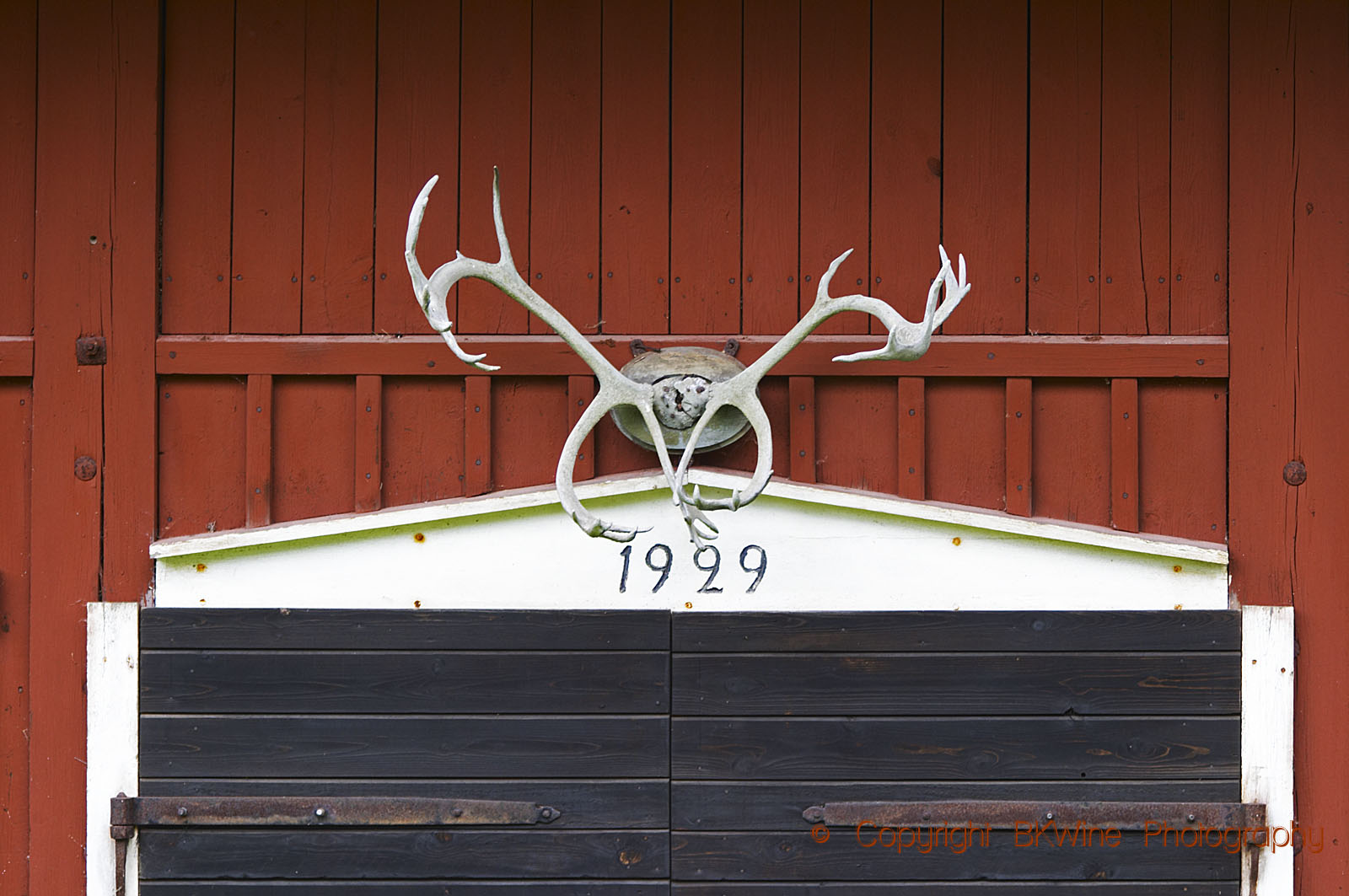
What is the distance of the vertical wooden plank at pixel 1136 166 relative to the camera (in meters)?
3.11

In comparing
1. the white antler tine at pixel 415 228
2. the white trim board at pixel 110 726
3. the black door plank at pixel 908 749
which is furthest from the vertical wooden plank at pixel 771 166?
the white trim board at pixel 110 726

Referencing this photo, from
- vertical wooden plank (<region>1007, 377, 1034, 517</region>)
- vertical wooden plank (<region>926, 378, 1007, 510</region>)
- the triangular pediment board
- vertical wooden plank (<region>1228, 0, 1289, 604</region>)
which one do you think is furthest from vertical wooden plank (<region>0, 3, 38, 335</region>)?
vertical wooden plank (<region>1228, 0, 1289, 604</region>)

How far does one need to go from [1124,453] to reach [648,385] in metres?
1.27

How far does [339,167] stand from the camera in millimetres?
3150

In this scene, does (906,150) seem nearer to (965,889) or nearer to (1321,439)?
(1321,439)

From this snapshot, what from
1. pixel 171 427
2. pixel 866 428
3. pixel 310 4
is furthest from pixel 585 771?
pixel 310 4

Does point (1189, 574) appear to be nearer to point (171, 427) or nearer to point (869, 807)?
point (869, 807)

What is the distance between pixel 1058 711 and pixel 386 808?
174cm

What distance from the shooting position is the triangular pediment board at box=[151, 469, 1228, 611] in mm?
3006

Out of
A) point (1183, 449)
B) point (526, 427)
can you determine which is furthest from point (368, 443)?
point (1183, 449)

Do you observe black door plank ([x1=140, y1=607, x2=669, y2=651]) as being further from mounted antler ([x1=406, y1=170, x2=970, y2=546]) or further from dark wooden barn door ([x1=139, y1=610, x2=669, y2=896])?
mounted antler ([x1=406, y1=170, x2=970, y2=546])

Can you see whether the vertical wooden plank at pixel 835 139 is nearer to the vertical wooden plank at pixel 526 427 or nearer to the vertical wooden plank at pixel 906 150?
the vertical wooden plank at pixel 906 150

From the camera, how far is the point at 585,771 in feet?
9.82

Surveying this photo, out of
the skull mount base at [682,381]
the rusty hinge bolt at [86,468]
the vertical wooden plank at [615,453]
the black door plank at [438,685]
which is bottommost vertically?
the black door plank at [438,685]
